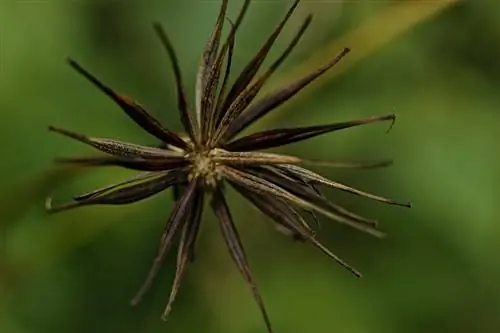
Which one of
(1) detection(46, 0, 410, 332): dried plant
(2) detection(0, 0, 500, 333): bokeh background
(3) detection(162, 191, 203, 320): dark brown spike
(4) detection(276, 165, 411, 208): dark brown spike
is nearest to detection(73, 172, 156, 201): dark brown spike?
(1) detection(46, 0, 410, 332): dried plant

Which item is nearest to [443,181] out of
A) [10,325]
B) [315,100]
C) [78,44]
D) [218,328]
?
[315,100]

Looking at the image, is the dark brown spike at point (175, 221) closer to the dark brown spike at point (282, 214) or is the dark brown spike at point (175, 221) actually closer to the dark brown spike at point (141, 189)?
the dark brown spike at point (141, 189)

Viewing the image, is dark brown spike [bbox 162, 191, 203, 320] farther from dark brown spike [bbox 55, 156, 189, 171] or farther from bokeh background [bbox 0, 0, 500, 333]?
bokeh background [bbox 0, 0, 500, 333]

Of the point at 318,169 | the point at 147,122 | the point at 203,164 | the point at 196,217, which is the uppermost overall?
the point at 147,122

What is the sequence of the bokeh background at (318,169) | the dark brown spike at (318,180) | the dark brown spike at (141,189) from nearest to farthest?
the dark brown spike at (318,180)
the dark brown spike at (141,189)
the bokeh background at (318,169)

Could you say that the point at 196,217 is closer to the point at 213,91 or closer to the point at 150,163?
A: the point at 150,163

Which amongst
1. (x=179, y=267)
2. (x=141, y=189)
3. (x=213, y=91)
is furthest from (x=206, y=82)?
(x=179, y=267)

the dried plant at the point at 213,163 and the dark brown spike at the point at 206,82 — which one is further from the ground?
the dark brown spike at the point at 206,82

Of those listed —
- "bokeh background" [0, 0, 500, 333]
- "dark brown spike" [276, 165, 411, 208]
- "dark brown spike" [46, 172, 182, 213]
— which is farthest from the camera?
"bokeh background" [0, 0, 500, 333]

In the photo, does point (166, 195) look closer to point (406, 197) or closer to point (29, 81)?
point (29, 81)

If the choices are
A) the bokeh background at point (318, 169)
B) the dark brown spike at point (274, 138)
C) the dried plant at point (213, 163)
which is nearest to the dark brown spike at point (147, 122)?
the dried plant at point (213, 163)
